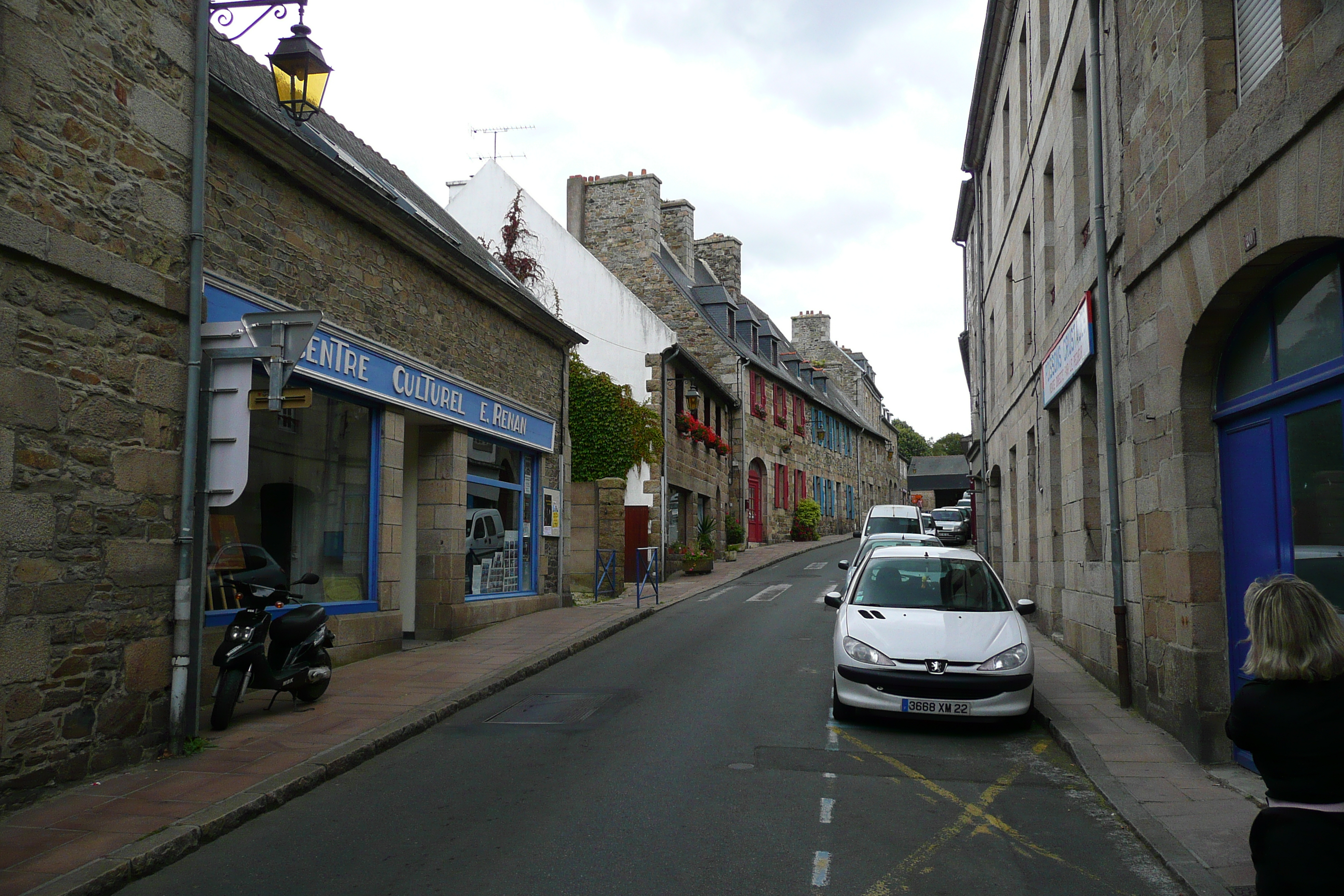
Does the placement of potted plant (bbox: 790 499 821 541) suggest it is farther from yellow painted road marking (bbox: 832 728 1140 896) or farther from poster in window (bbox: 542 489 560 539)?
yellow painted road marking (bbox: 832 728 1140 896)

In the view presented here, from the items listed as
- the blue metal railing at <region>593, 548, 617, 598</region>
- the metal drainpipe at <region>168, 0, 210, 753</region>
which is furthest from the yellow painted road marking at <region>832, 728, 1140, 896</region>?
the blue metal railing at <region>593, 548, 617, 598</region>

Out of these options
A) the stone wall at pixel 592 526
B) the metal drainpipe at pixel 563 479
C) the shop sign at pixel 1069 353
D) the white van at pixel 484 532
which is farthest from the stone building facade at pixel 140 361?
the stone wall at pixel 592 526

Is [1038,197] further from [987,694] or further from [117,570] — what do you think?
[117,570]

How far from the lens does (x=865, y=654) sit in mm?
7754

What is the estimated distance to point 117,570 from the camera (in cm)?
614

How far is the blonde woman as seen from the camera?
3.05 meters

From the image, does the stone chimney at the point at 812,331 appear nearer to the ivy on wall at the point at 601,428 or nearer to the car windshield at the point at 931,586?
the ivy on wall at the point at 601,428

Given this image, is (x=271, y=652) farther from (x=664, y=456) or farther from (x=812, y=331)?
(x=812, y=331)

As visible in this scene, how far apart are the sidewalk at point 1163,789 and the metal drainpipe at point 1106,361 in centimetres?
57

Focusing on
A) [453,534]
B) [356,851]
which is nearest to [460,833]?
[356,851]

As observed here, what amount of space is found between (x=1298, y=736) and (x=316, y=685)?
7.10 metres

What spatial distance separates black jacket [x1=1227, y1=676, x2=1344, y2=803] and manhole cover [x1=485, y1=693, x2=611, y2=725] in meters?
5.55

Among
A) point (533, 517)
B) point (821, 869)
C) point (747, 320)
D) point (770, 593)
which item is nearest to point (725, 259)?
point (747, 320)

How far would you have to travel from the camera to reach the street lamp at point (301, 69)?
7098 millimetres
